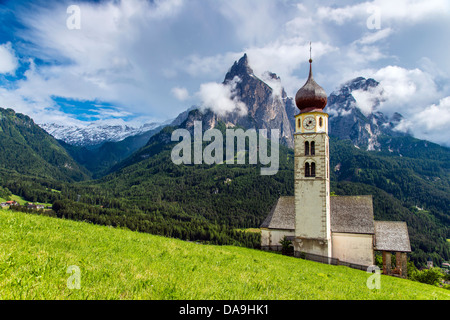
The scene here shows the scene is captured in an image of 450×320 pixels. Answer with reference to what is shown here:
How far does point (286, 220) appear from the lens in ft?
123

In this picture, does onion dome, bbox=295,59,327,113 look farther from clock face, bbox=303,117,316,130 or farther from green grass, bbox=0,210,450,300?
green grass, bbox=0,210,450,300

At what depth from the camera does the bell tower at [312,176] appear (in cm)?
3106

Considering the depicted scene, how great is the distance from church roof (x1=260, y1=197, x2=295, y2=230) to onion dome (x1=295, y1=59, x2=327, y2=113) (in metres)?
13.8

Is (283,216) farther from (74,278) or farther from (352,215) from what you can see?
(74,278)

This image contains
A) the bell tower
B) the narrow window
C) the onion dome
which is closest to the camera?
the bell tower

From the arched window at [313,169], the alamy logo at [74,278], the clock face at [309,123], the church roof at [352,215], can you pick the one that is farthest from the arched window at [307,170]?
the alamy logo at [74,278]

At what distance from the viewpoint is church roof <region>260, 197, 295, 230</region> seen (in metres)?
36.9

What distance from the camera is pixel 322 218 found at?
3092cm

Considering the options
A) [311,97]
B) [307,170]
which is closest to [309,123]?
[311,97]

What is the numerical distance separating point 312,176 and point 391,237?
40.7 ft

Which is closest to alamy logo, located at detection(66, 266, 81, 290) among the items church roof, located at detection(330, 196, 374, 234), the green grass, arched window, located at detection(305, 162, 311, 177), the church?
the green grass
